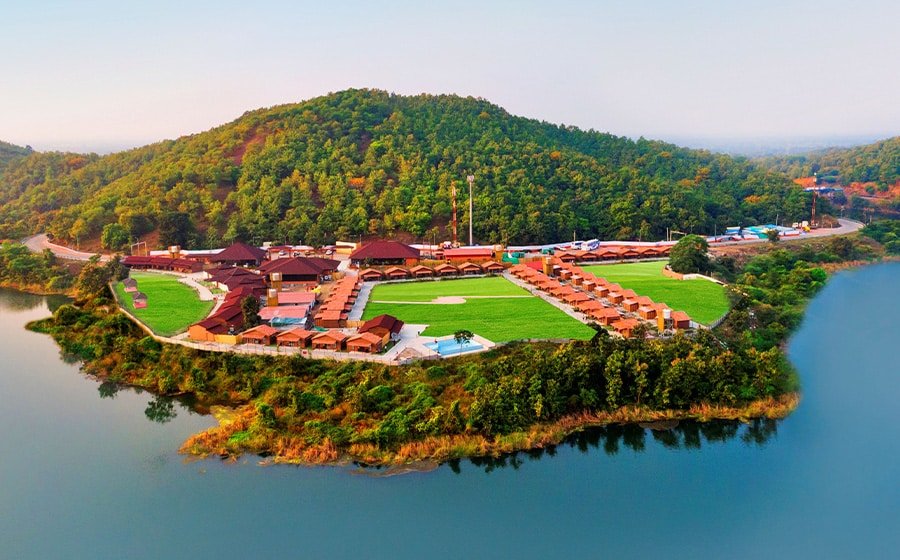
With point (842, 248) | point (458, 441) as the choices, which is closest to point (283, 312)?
point (458, 441)

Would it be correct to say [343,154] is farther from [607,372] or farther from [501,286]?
[607,372]

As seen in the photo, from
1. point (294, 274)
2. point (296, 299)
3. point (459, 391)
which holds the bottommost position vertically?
point (459, 391)

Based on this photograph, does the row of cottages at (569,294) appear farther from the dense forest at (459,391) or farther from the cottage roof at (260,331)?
the cottage roof at (260,331)

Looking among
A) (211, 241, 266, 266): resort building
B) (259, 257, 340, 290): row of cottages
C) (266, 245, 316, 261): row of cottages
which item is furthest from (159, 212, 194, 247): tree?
(259, 257, 340, 290): row of cottages

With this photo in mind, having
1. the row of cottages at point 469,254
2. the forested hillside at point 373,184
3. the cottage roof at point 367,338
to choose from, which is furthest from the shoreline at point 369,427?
the forested hillside at point 373,184

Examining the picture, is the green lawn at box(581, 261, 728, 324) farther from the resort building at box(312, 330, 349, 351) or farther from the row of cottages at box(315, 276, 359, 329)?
the resort building at box(312, 330, 349, 351)

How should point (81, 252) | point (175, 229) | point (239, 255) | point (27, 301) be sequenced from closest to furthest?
1. point (27, 301)
2. point (239, 255)
3. point (175, 229)
4. point (81, 252)

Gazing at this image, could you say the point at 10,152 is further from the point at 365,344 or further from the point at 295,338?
the point at 365,344
